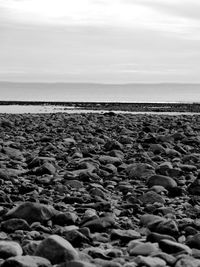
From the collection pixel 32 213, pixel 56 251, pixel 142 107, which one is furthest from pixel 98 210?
pixel 142 107

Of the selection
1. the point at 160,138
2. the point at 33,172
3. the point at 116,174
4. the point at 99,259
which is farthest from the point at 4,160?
the point at 99,259

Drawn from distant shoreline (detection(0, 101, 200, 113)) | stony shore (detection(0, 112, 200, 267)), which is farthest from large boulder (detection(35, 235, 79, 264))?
distant shoreline (detection(0, 101, 200, 113))

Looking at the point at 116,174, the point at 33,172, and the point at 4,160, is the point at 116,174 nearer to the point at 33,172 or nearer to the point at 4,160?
the point at 33,172

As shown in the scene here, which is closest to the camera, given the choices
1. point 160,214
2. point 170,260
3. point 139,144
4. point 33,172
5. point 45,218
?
point 170,260

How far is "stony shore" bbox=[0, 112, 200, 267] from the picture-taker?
4.25 metres

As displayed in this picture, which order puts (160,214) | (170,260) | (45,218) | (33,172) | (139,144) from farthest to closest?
1. (139,144)
2. (33,172)
3. (160,214)
4. (45,218)
5. (170,260)

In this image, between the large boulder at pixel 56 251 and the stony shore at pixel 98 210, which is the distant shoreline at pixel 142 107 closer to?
the stony shore at pixel 98 210

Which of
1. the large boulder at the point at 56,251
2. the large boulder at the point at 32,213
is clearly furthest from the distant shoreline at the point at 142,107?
the large boulder at the point at 56,251

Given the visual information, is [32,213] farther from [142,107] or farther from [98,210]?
[142,107]

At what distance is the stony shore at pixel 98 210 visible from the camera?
4250 mm

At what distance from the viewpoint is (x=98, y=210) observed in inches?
244

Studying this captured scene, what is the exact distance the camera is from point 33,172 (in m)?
8.67

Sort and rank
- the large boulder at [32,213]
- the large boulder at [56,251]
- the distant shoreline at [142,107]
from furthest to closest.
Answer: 1. the distant shoreline at [142,107]
2. the large boulder at [32,213]
3. the large boulder at [56,251]

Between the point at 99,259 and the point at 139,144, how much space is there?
9.24 metres
